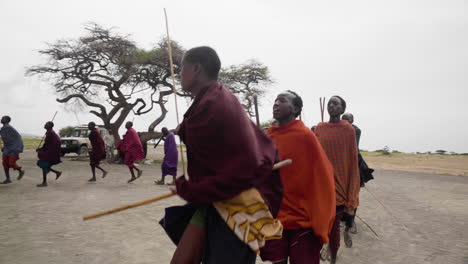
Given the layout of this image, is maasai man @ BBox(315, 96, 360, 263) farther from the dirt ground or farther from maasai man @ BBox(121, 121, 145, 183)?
maasai man @ BBox(121, 121, 145, 183)

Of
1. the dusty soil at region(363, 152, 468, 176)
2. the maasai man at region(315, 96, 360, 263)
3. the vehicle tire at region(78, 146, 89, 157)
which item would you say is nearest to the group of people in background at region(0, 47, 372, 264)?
the maasai man at region(315, 96, 360, 263)

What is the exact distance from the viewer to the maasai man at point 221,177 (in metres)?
1.76

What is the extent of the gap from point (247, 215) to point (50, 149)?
10099 millimetres

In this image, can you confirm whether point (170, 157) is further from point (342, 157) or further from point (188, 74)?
point (188, 74)

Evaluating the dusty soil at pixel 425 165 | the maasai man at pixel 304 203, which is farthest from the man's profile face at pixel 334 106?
the dusty soil at pixel 425 165

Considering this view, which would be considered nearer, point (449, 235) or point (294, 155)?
point (294, 155)

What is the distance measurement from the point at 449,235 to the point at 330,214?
4642mm

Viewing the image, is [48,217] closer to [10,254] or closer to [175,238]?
[10,254]

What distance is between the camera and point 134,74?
77.6ft

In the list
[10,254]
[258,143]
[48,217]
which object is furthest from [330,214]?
[48,217]

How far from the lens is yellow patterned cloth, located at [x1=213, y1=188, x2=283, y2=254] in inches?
72.1

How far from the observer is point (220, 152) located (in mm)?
1781

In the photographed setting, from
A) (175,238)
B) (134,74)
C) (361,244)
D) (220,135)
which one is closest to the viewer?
(220,135)

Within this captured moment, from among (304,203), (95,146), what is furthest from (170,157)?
(304,203)
